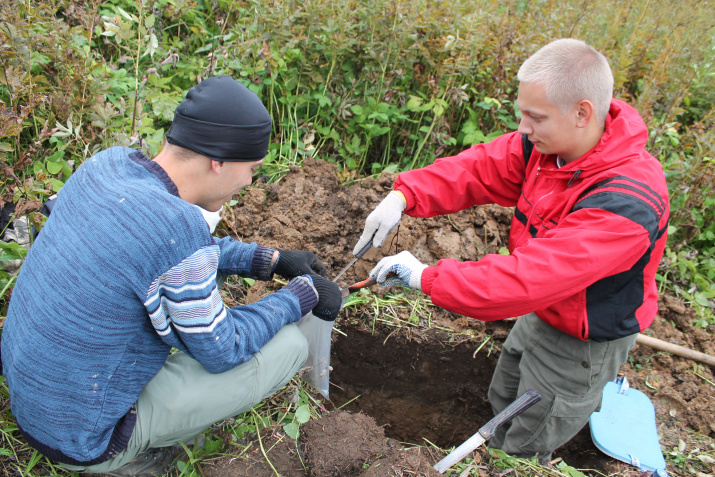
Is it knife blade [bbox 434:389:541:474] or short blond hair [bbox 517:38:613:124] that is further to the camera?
knife blade [bbox 434:389:541:474]

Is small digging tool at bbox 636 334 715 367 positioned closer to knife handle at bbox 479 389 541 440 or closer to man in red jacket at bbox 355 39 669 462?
man in red jacket at bbox 355 39 669 462

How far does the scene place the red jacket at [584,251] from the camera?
5.48ft

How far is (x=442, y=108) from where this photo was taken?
3.31 metres

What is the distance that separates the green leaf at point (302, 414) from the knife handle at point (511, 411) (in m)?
0.76

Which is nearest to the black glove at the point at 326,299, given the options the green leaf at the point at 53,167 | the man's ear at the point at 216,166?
the man's ear at the point at 216,166

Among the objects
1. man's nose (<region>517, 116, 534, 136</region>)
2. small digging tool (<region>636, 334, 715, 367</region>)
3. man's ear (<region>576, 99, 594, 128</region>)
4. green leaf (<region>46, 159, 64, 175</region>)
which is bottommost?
small digging tool (<region>636, 334, 715, 367</region>)

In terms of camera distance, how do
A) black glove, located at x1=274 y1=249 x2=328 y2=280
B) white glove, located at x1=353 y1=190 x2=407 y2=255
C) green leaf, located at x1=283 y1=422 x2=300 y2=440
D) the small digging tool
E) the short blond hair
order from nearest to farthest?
the short blond hair → green leaf, located at x1=283 y1=422 x2=300 y2=440 → black glove, located at x1=274 y1=249 x2=328 y2=280 → white glove, located at x1=353 y1=190 x2=407 y2=255 → the small digging tool

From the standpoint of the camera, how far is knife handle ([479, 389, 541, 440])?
208 centimetres

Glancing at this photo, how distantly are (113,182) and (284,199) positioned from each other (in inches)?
67.8

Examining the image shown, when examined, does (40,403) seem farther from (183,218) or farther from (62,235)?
(183,218)

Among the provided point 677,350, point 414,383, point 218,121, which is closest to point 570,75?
point 218,121

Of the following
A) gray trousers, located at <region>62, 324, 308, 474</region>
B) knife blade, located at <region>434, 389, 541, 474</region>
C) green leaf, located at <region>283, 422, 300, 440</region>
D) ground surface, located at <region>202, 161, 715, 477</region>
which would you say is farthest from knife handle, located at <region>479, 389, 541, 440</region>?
gray trousers, located at <region>62, 324, 308, 474</region>

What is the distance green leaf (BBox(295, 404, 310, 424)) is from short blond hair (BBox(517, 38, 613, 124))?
1620 millimetres

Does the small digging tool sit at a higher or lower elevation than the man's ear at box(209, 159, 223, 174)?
lower
